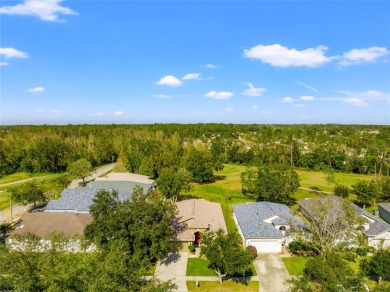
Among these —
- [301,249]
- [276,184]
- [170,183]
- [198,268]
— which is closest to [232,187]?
[276,184]

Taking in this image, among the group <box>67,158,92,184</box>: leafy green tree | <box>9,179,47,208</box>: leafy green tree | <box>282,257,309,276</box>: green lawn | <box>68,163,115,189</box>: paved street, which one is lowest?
<box>282,257,309,276</box>: green lawn

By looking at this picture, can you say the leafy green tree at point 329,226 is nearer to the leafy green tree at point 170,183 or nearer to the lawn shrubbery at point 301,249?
the lawn shrubbery at point 301,249

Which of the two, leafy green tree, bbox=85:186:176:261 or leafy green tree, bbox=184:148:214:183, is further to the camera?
leafy green tree, bbox=184:148:214:183

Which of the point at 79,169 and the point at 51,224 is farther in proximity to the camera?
the point at 79,169

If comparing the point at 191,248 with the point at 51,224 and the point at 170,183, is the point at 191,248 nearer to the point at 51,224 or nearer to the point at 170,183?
the point at 170,183

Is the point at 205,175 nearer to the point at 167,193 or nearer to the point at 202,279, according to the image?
the point at 167,193

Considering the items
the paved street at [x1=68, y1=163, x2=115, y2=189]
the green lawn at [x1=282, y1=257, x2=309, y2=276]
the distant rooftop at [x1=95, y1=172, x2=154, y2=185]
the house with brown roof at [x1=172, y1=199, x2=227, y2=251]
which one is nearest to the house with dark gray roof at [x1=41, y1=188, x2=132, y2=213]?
the house with brown roof at [x1=172, y1=199, x2=227, y2=251]

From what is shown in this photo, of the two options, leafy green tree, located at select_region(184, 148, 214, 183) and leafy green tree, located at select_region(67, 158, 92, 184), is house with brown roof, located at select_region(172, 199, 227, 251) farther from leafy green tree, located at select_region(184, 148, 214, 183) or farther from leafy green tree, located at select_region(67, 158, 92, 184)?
leafy green tree, located at select_region(67, 158, 92, 184)
